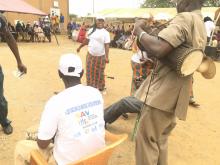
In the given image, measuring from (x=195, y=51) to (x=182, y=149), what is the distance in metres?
2.16

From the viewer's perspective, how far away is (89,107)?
210 cm

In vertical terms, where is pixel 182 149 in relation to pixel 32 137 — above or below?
below

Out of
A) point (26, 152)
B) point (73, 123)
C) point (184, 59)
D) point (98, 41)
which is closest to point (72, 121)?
point (73, 123)

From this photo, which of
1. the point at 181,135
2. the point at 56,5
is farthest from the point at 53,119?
the point at 56,5

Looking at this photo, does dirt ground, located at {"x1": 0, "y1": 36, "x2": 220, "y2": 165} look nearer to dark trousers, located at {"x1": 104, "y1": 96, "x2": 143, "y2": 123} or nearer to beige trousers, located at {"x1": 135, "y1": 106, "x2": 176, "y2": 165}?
dark trousers, located at {"x1": 104, "y1": 96, "x2": 143, "y2": 123}

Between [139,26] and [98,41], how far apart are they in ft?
11.6

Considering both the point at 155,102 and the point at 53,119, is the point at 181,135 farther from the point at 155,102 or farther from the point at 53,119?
the point at 53,119

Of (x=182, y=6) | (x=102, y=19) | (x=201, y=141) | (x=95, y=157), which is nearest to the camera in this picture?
(x=95, y=157)

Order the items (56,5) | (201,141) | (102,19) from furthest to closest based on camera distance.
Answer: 1. (56,5)
2. (102,19)
3. (201,141)

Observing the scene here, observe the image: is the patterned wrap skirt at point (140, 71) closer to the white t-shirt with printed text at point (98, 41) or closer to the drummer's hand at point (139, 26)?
the white t-shirt with printed text at point (98, 41)

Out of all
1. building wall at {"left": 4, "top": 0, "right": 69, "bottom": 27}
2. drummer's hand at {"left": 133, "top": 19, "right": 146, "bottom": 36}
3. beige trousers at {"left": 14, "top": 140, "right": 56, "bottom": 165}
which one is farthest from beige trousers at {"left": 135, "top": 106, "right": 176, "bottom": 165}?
building wall at {"left": 4, "top": 0, "right": 69, "bottom": 27}

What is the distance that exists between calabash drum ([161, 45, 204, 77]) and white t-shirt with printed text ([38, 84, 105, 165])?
637 mm

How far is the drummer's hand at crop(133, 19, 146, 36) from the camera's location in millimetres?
2360

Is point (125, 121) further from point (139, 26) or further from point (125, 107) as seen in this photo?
point (139, 26)
